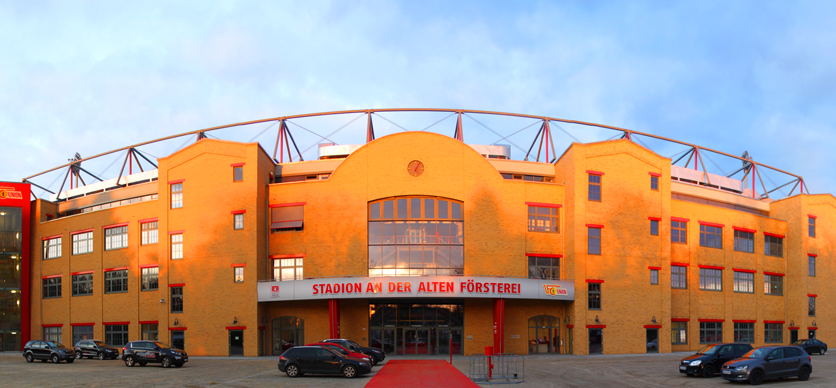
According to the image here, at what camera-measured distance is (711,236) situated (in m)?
53.1

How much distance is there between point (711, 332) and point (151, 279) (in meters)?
43.3

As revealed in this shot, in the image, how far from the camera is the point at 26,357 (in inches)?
1602

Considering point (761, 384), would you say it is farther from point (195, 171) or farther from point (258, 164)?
point (195, 171)

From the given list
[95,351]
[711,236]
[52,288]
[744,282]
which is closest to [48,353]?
[95,351]

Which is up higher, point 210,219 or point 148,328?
point 210,219

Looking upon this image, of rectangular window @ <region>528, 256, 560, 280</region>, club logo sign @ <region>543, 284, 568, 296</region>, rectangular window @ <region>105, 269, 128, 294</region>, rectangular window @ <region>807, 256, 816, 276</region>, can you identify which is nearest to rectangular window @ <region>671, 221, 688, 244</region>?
rectangular window @ <region>528, 256, 560, 280</region>

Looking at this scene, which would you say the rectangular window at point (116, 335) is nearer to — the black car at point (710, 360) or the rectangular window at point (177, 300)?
the rectangular window at point (177, 300)

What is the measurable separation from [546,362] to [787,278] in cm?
2987

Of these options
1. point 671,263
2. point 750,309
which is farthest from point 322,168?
point 750,309

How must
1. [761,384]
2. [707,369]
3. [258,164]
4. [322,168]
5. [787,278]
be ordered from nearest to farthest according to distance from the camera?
[761,384]
[707,369]
[258,164]
[322,168]
[787,278]

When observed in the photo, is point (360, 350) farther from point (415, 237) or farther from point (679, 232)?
point (679, 232)

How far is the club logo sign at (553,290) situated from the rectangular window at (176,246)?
26.5 metres

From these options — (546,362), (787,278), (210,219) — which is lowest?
(546,362)

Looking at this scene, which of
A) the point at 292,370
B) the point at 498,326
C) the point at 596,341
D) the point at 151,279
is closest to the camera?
the point at 292,370
